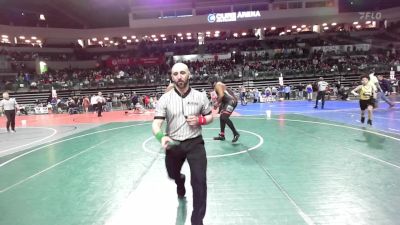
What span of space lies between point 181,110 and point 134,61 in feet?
117

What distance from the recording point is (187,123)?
12.3 ft

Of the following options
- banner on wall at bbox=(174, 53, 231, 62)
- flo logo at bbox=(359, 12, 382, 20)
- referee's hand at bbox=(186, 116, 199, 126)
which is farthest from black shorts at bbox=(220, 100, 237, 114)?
flo logo at bbox=(359, 12, 382, 20)

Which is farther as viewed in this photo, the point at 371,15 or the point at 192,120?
the point at 371,15

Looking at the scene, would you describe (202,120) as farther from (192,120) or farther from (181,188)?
(181,188)

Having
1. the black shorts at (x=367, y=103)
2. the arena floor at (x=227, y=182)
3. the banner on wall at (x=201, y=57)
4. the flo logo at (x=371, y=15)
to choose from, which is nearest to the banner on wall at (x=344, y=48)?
the flo logo at (x=371, y=15)

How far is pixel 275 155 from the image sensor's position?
7.61m

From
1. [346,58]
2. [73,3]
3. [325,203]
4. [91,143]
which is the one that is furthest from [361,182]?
[73,3]

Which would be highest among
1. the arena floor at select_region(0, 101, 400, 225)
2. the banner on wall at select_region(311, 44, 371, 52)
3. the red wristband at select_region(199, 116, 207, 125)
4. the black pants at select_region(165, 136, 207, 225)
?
the banner on wall at select_region(311, 44, 371, 52)

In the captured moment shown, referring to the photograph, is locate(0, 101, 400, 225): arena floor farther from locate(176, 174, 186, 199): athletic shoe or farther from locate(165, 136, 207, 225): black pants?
locate(165, 136, 207, 225): black pants

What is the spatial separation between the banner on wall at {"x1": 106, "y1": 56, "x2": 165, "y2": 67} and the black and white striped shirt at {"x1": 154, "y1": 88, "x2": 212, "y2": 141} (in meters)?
34.0

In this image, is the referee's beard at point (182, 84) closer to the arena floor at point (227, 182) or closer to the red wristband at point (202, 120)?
the red wristband at point (202, 120)

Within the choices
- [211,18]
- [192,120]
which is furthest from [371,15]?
[192,120]

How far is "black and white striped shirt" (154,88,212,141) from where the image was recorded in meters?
3.82

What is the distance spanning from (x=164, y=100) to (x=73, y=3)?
122ft
